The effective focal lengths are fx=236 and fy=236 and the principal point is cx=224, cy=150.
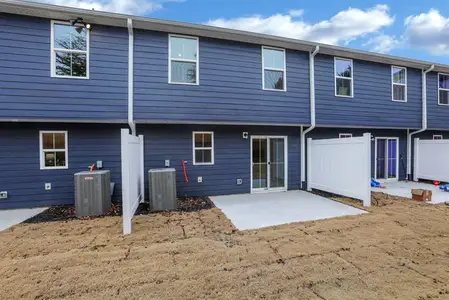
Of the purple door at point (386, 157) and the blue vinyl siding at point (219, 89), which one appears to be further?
the purple door at point (386, 157)

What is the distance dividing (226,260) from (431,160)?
10232mm

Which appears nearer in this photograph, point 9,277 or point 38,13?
point 9,277

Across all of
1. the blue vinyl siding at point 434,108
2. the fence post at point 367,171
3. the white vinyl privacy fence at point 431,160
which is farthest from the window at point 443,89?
the fence post at point 367,171

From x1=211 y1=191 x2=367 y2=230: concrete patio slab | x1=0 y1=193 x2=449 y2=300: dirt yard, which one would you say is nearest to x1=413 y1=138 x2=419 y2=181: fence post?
x1=211 y1=191 x2=367 y2=230: concrete patio slab

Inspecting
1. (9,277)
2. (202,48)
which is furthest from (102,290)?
(202,48)

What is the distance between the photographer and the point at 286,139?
7918mm

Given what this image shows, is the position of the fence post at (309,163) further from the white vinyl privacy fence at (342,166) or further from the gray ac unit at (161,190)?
the gray ac unit at (161,190)

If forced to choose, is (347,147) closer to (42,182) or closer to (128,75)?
(128,75)

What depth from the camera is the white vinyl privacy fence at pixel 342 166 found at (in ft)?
19.6

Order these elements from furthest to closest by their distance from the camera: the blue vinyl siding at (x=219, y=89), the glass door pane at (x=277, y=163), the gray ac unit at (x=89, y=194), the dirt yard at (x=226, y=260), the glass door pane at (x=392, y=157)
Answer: the glass door pane at (x=392, y=157), the glass door pane at (x=277, y=163), the blue vinyl siding at (x=219, y=89), the gray ac unit at (x=89, y=194), the dirt yard at (x=226, y=260)

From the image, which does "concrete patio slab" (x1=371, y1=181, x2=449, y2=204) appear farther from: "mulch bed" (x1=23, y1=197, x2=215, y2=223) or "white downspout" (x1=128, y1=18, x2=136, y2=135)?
"white downspout" (x1=128, y1=18, x2=136, y2=135)

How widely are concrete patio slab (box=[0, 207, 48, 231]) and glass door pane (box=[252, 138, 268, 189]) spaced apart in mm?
5839

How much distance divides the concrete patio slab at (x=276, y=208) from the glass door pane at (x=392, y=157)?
474 centimetres

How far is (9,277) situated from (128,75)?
467 cm
